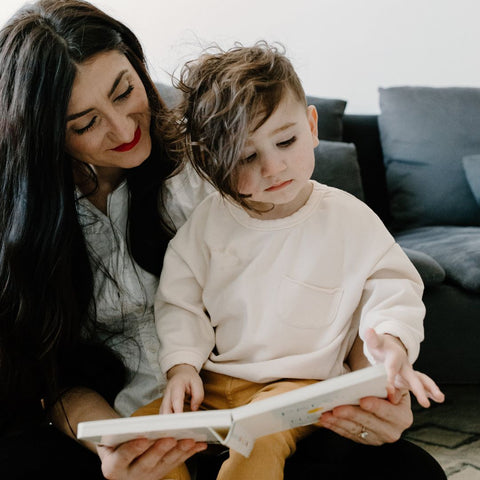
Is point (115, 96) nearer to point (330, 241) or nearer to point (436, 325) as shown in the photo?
point (330, 241)

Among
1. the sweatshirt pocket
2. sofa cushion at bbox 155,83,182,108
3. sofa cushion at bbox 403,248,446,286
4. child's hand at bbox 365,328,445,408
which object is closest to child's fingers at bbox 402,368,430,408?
child's hand at bbox 365,328,445,408

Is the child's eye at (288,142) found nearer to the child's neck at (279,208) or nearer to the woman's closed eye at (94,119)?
the child's neck at (279,208)

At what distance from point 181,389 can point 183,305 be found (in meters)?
0.18

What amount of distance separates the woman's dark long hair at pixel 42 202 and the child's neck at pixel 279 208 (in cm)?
24

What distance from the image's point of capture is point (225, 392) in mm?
1060

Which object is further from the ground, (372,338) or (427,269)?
(372,338)

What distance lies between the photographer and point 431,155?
2219 millimetres

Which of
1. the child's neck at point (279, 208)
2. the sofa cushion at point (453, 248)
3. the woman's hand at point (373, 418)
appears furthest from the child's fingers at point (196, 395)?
the sofa cushion at point (453, 248)

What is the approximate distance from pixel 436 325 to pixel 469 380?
0.20m

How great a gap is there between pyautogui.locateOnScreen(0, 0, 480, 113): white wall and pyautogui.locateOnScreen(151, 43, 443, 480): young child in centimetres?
148

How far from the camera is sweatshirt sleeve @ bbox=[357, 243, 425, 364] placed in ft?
2.97

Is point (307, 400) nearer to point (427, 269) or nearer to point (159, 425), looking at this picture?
point (159, 425)

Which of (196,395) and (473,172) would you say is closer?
(196,395)

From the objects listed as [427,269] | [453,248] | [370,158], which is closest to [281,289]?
[427,269]
